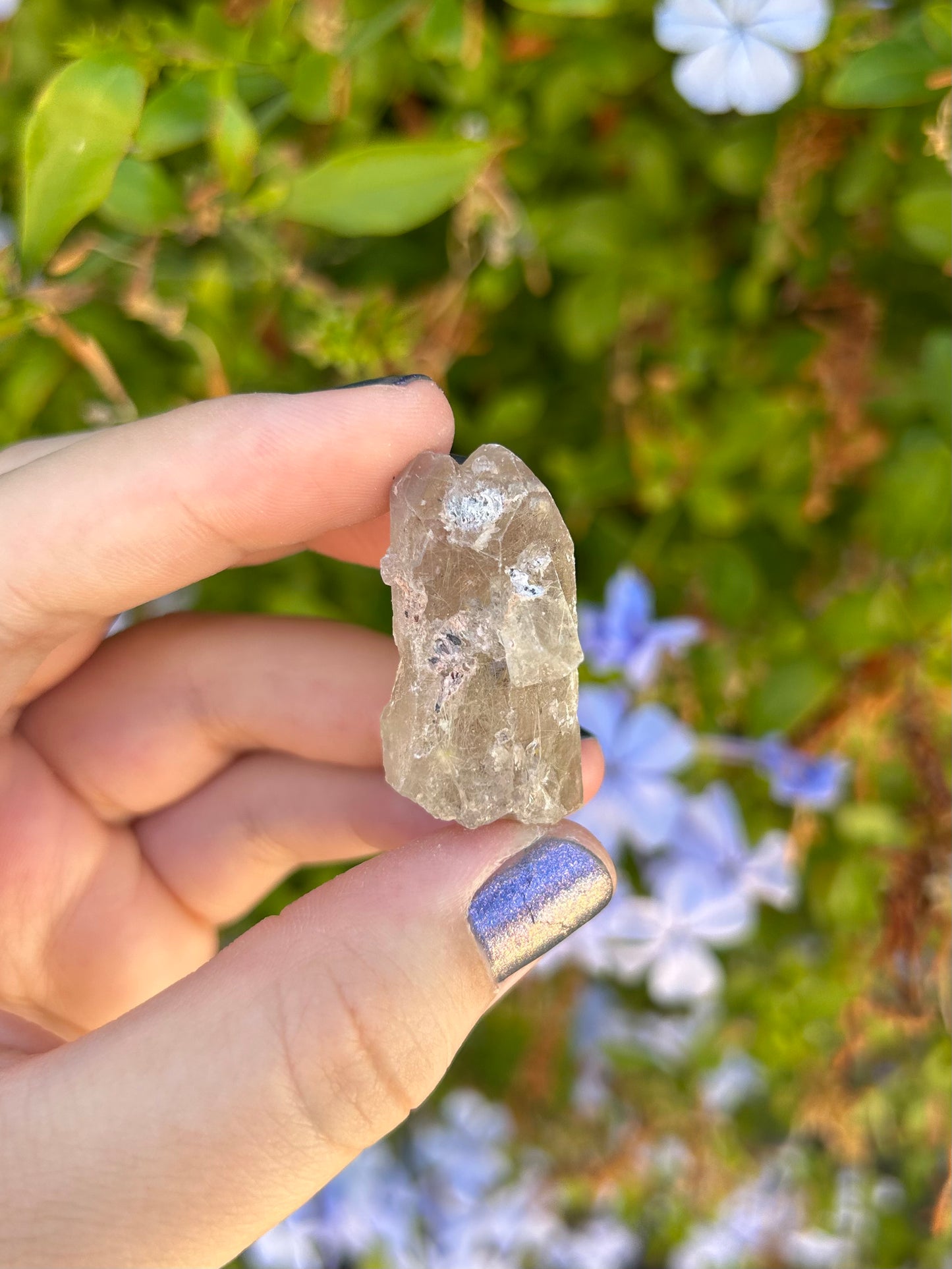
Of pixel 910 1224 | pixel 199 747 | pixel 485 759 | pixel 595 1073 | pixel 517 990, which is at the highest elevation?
pixel 485 759

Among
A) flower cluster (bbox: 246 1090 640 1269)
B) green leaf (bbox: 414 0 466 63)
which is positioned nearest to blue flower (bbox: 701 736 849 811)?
green leaf (bbox: 414 0 466 63)

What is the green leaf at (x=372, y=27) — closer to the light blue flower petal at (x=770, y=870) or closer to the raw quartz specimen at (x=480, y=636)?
the raw quartz specimen at (x=480, y=636)

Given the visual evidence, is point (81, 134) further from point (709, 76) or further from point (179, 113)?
point (709, 76)

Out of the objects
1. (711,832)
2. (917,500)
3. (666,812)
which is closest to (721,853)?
(711,832)

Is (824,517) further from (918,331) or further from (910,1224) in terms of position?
(910,1224)

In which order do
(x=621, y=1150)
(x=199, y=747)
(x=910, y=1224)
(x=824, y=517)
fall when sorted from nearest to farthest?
(x=199, y=747) < (x=824, y=517) < (x=621, y=1150) < (x=910, y=1224)

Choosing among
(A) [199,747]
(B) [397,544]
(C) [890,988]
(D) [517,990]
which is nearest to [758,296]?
(B) [397,544]
